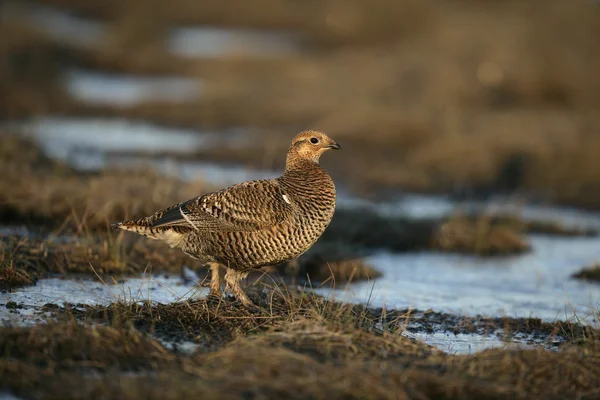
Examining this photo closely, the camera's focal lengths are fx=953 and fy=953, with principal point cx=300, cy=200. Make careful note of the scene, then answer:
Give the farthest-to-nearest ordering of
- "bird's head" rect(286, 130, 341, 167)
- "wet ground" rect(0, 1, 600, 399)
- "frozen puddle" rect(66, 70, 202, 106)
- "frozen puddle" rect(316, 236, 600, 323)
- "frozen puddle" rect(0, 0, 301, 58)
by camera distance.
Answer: "frozen puddle" rect(0, 0, 301, 58) < "frozen puddle" rect(66, 70, 202, 106) < "frozen puddle" rect(316, 236, 600, 323) < "bird's head" rect(286, 130, 341, 167) < "wet ground" rect(0, 1, 600, 399)

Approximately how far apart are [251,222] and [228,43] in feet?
89.3

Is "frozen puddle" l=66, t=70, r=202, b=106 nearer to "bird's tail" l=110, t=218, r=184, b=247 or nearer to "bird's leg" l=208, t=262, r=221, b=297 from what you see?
"bird's tail" l=110, t=218, r=184, b=247

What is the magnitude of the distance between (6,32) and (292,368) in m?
23.4

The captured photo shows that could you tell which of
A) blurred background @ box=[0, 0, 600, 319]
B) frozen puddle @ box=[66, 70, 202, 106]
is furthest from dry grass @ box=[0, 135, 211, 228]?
frozen puddle @ box=[66, 70, 202, 106]

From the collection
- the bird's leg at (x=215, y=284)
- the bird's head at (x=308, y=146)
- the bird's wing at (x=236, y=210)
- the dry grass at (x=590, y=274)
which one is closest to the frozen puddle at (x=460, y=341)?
the bird's wing at (x=236, y=210)

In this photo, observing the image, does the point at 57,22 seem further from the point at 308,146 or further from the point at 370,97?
the point at 308,146

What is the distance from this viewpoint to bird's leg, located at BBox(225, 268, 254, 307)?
8266 millimetres

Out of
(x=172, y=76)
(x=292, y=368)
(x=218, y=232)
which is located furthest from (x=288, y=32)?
(x=292, y=368)

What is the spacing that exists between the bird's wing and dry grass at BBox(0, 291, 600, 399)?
41.0 inches

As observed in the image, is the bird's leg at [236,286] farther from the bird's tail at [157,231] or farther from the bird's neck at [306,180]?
the bird's neck at [306,180]

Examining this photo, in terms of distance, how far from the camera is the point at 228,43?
114 ft

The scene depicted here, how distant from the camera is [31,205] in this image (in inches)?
456

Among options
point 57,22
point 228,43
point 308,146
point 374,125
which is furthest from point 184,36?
point 308,146

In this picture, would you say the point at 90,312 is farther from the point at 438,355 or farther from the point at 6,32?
the point at 6,32
